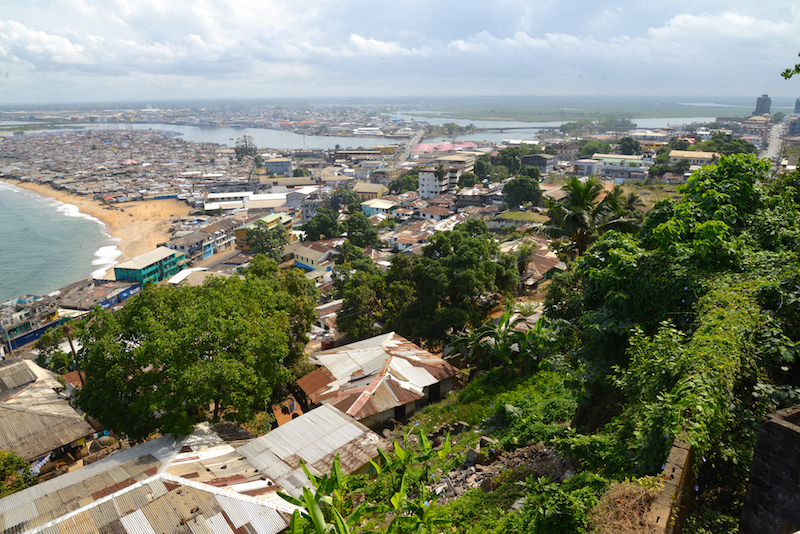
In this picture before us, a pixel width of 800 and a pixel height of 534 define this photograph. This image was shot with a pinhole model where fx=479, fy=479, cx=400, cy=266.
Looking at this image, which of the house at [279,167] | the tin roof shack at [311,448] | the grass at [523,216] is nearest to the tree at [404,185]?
the grass at [523,216]

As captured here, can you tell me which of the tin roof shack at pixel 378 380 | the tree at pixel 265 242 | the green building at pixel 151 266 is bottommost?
the green building at pixel 151 266

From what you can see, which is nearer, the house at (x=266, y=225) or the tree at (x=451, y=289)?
the tree at (x=451, y=289)

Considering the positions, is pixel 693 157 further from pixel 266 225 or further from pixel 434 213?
pixel 266 225

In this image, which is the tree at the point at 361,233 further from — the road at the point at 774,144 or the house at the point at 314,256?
the road at the point at 774,144

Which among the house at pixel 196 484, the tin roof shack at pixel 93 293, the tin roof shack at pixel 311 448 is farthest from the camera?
the tin roof shack at pixel 93 293

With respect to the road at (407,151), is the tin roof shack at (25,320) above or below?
below

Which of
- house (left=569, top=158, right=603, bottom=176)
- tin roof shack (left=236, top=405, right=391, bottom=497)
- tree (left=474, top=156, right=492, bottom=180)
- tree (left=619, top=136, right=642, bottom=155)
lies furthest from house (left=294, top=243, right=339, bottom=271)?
tree (left=619, top=136, right=642, bottom=155)

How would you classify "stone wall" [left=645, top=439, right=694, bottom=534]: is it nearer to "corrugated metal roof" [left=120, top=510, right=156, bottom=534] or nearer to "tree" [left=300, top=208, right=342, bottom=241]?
"corrugated metal roof" [left=120, top=510, right=156, bottom=534]

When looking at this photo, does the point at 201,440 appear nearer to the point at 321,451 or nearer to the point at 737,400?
the point at 321,451

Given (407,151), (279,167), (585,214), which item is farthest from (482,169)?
(407,151)
